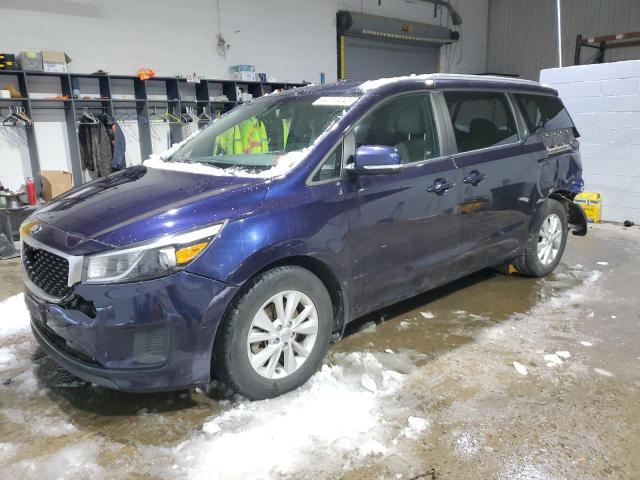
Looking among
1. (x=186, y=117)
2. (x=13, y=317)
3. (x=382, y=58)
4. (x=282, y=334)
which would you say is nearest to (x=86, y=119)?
(x=186, y=117)

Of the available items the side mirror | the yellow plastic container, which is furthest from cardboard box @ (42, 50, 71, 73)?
the yellow plastic container

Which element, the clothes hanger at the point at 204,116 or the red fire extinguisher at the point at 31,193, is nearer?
the red fire extinguisher at the point at 31,193

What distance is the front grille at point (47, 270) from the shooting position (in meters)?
2.26

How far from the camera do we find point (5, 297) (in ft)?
14.3

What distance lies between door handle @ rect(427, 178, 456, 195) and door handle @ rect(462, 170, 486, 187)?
0.18 meters

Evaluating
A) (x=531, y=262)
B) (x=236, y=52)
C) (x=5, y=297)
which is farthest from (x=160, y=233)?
(x=236, y=52)

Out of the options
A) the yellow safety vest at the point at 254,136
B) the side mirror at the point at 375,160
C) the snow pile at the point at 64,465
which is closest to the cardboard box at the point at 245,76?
the yellow safety vest at the point at 254,136

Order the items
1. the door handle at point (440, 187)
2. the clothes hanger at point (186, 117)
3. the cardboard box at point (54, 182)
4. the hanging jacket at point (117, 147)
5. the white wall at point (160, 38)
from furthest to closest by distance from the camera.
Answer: the clothes hanger at point (186, 117)
the hanging jacket at point (117, 147)
the white wall at point (160, 38)
the cardboard box at point (54, 182)
the door handle at point (440, 187)

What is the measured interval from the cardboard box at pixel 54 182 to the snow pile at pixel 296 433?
19.0 feet

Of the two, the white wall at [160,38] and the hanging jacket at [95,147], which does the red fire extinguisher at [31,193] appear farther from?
the hanging jacket at [95,147]

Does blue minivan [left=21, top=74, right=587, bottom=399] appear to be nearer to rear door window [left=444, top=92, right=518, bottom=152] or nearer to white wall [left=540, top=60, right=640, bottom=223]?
rear door window [left=444, top=92, right=518, bottom=152]

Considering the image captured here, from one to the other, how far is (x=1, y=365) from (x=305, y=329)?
1928mm

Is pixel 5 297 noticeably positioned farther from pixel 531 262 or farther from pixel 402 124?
pixel 531 262

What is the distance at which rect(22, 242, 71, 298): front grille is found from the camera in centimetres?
226
